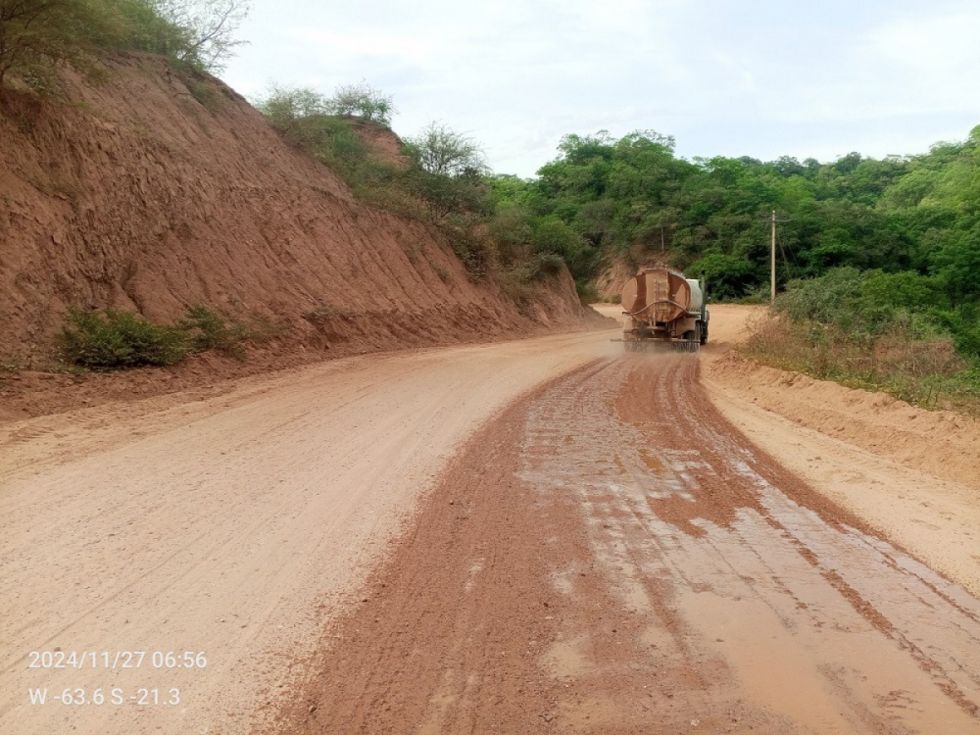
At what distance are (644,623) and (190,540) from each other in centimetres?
355

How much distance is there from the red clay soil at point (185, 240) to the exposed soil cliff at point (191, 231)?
48mm

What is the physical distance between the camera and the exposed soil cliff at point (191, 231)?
1387 centimetres

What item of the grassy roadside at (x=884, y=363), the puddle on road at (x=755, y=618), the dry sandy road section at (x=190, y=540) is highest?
the grassy roadside at (x=884, y=363)

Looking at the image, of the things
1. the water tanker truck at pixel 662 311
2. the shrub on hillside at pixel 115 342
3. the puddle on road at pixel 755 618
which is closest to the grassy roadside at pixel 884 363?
the puddle on road at pixel 755 618

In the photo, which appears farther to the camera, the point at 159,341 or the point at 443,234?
the point at 443,234

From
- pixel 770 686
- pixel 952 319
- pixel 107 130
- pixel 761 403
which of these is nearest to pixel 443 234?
pixel 107 130

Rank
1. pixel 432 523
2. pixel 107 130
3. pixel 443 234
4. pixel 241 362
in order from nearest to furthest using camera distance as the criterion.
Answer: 1. pixel 432 523
2. pixel 241 362
3. pixel 107 130
4. pixel 443 234

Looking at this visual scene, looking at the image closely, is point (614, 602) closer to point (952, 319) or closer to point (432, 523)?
point (432, 523)

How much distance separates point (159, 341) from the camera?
13578mm

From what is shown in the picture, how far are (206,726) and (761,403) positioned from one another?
11961 millimetres

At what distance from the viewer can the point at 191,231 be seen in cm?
1862

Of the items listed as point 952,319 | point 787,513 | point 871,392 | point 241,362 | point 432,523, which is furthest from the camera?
point 952,319

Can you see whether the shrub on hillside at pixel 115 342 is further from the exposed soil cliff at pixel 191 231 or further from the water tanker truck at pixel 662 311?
the water tanker truck at pixel 662 311

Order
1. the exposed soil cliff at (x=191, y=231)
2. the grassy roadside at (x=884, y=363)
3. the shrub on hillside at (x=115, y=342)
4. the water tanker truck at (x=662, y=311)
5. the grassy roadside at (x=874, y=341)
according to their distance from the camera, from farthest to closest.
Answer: the water tanker truck at (x=662, y=311) < the exposed soil cliff at (x=191, y=231) < the shrub on hillside at (x=115, y=342) < the grassy roadside at (x=874, y=341) < the grassy roadside at (x=884, y=363)
